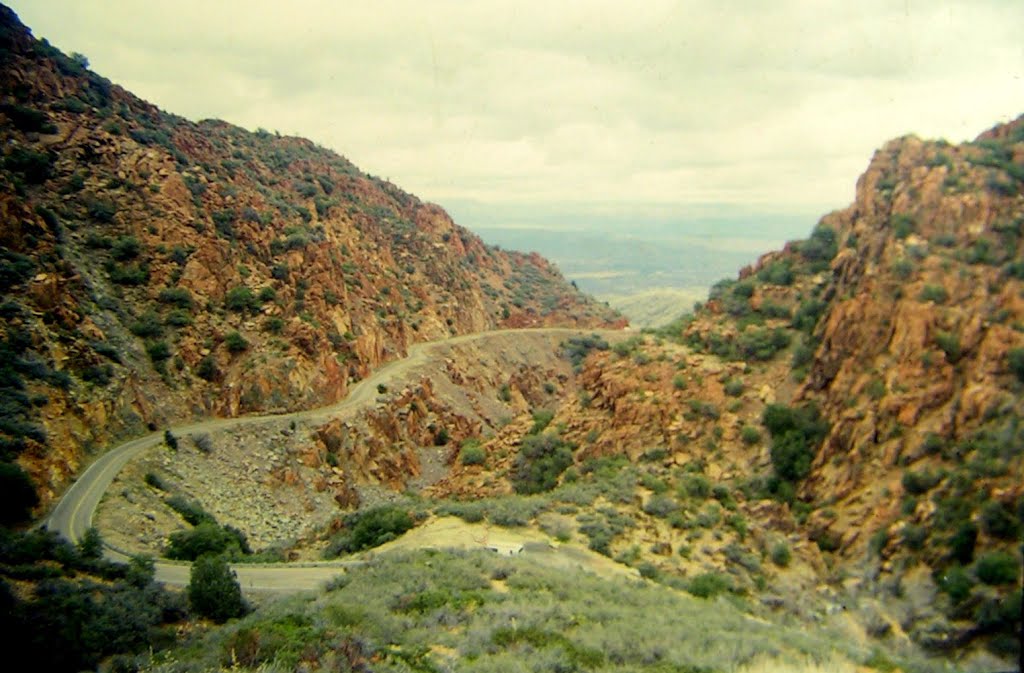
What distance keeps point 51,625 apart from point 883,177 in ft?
114

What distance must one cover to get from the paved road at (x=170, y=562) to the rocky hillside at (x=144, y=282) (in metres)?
0.94

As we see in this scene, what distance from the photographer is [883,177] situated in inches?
1255

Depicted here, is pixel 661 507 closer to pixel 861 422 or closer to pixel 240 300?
pixel 861 422

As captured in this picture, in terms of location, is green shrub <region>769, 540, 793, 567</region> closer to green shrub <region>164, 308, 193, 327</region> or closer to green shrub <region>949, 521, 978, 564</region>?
green shrub <region>949, 521, 978, 564</region>

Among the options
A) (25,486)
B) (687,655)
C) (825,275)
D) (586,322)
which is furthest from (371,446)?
(586,322)

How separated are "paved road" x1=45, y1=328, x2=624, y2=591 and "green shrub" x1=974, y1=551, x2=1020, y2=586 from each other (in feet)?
57.1

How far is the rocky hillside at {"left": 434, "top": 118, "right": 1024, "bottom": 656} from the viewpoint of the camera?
18344 millimetres

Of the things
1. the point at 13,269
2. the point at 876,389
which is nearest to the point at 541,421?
the point at 876,389

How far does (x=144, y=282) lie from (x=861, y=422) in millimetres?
42479

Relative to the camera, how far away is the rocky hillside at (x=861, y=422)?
18.3 meters

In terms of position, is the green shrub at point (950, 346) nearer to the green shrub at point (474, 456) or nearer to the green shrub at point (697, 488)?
the green shrub at point (697, 488)

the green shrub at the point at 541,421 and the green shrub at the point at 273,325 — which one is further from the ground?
the green shrub at the point at 273,325

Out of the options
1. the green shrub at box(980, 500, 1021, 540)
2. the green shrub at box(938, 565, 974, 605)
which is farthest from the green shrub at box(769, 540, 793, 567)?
the green shrub at box(980, 500, 1021, 540)

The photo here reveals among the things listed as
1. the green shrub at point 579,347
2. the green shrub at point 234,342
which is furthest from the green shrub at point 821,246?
the green shrub at point 579,347
